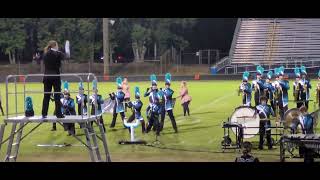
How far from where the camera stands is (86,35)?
49.4 metres

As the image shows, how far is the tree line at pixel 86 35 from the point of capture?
48562mm

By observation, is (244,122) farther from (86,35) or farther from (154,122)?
(86,35)

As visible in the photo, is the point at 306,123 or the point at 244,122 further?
the point at 244,122

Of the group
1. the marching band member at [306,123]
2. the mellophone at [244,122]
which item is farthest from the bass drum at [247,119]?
the marching band member at [306,123]

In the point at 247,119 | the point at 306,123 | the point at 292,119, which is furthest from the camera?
the point at 247,119

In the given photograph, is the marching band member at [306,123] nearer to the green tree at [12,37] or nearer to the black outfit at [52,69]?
the black outfit at [52,69]

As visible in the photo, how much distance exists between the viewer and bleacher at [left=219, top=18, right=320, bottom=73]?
4756 centimetres

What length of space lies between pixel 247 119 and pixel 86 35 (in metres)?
36.3

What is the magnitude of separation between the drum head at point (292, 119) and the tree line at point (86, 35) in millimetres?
36385

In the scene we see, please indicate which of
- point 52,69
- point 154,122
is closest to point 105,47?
point 154,122

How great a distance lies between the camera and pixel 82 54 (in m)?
49.1
